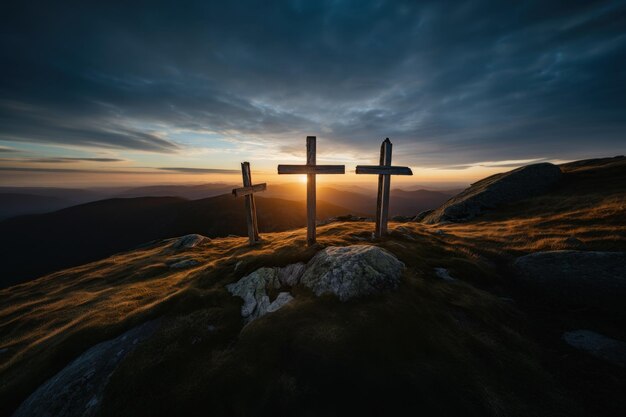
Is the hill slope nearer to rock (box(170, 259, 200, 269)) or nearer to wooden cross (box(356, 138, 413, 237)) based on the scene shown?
rock (box(170, 259, 200, 269))

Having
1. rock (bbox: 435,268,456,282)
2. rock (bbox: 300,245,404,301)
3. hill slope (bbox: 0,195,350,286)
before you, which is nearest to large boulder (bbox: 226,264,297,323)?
rock (bbox: 300,245,404,301)

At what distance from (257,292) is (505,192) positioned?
3826cm

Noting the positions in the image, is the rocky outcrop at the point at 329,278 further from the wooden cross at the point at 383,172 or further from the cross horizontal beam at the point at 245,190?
the cross horizontal beam at the point at 245,190

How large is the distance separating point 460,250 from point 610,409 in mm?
9943

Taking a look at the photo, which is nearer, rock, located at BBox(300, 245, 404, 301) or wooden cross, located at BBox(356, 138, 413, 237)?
rock, located at BBox(300, 245, 404, 301)

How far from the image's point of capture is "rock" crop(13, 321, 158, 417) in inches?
229

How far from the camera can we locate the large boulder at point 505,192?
1239 inches

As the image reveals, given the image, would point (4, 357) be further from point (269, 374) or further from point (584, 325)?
point (584, 325)

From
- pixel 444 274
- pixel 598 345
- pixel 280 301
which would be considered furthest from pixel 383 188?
pixel 598 345

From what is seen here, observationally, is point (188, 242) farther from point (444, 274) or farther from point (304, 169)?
point (444, 274)

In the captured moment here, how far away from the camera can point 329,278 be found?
29.6 ft

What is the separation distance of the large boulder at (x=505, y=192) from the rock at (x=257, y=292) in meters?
29.2

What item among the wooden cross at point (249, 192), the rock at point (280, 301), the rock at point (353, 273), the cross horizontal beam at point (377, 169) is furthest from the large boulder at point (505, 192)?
the rock at point (280, 301)

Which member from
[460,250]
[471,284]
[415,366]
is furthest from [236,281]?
[460,250]
